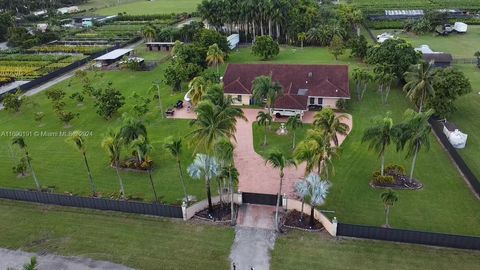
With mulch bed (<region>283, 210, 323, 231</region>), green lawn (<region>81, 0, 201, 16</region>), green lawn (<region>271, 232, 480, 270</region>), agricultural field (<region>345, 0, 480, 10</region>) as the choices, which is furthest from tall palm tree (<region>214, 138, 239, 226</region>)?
green lawn (<region>81, 0, 201, 16</region>)

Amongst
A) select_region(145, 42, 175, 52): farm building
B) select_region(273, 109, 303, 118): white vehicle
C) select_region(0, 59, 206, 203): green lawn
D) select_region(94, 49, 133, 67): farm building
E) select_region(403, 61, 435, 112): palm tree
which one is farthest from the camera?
select_region(145, 42, 175, 52): farm building

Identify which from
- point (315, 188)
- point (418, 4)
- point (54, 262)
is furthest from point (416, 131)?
point (418, 4)

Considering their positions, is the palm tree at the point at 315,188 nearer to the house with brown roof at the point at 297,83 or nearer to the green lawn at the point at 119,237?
the green lawn at the point at 119,237

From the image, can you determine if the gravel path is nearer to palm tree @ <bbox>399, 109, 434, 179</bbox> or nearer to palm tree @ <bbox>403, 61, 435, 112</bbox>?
palm tree @ <bbox>399, 109, 434, 179</bbox>

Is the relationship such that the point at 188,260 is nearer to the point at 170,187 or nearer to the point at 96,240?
the point at 96,240

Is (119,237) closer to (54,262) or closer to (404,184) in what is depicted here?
(54,262)

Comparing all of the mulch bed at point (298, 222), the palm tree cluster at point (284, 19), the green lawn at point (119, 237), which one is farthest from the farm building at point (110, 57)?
the mulch bed at point (298, 222)
